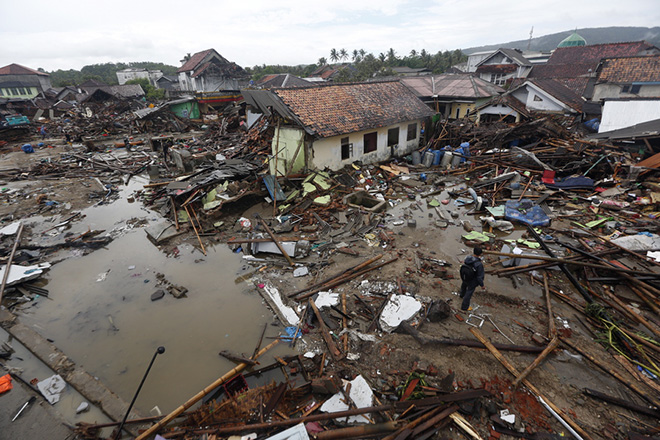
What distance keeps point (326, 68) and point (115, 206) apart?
6708 centimetres

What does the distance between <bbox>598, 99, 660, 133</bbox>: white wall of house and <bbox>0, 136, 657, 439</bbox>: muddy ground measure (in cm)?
1470

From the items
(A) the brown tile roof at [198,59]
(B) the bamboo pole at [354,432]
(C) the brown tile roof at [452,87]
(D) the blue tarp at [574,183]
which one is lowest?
(B) the bamboo pole at [354,432]

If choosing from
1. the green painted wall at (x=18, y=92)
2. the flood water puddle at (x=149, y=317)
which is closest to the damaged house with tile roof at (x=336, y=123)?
the flood water puddle at (x=149, y=317)

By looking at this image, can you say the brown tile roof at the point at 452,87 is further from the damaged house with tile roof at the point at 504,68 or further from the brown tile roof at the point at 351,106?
the damaged house with tile roof at the point at 504,68

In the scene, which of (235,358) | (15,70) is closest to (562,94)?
(235,358)

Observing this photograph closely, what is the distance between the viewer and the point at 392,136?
18.2m

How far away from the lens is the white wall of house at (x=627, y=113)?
16531 mm

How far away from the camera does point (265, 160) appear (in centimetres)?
1645

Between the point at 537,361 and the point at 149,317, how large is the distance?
8628mm

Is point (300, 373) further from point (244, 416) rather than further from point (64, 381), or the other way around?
point (64, 381)

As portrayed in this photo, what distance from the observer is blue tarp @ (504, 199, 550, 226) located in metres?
10.6

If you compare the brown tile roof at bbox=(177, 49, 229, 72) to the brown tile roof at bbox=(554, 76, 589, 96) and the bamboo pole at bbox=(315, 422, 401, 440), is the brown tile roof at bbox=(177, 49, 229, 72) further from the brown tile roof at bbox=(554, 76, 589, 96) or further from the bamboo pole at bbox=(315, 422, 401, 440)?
the bamboo pole at bbox=(315, 422, 401, 440)

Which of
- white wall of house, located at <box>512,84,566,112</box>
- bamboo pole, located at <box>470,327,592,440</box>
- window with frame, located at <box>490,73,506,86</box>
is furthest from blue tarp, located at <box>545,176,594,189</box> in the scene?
window with frame, located at <box>490,73,506,86</box>

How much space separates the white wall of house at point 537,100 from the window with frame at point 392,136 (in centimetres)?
1532
